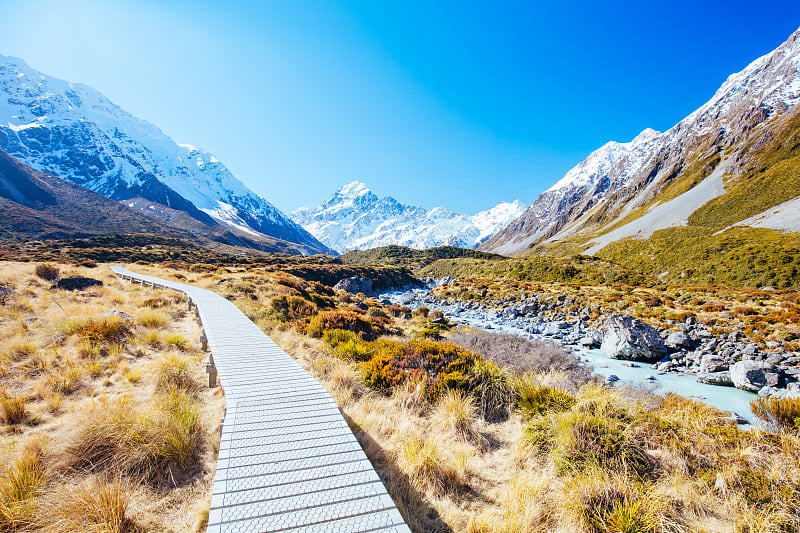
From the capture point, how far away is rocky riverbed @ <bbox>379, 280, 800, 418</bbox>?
7629mm

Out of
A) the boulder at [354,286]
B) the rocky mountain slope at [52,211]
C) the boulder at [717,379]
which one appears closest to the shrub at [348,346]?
the boulder at [717,379]

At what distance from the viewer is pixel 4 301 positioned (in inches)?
381

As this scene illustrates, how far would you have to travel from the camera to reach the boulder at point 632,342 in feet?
34.8

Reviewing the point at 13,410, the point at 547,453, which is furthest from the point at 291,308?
the point at 547,453

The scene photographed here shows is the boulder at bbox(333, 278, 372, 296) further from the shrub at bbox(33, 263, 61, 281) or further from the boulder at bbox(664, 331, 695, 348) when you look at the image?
the boulder at bbox(664, 331, 695, 348)

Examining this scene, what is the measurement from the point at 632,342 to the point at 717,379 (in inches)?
104

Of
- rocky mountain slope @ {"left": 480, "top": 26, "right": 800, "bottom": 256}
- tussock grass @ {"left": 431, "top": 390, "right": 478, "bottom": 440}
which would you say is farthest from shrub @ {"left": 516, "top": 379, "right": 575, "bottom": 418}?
rocky mountain slope @ {"left": 480, "top": 26, "right": 800, "bottom": 256}

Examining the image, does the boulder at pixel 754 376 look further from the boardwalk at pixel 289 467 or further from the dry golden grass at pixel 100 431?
the dry golden grass at pixel 100 431

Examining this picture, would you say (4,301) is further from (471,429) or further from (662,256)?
(662,256)

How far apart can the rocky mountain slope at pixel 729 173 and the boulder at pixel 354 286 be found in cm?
4517

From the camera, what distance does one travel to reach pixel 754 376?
7645mm

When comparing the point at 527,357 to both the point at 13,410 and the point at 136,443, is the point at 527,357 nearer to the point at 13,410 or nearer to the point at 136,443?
the point at 136,443

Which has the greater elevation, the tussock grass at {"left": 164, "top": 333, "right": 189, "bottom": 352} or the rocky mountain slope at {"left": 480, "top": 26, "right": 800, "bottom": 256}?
the rocky mountain slope at {"left": 480, "top": 26, "right": 800, "bottom": 256}

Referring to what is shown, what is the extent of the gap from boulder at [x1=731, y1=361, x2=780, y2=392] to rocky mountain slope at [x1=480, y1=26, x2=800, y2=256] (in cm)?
3853
